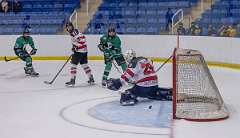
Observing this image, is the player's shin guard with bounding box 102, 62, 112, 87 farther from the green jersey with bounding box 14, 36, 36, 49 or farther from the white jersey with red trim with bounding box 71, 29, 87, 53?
the green jersey with bounding box 14, 36, 36, 49

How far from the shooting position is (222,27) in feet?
38.3

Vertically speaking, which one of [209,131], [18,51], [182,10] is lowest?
[209,131]

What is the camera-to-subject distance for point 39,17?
14.8 m

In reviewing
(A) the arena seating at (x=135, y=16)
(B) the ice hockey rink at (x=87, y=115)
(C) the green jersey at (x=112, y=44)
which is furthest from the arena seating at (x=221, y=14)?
(C) the green jersey at (x=112, y=44)

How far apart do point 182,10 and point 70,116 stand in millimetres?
7480

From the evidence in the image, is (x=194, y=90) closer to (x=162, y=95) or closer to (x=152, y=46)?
(x=162, y=95)

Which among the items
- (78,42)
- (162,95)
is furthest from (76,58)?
(162,95)

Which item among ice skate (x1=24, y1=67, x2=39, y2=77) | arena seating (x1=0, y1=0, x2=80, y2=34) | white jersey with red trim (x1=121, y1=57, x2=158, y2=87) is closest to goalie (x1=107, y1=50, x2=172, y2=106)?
white jersey with red trim (x1=121, y1=57, x2=158, y2=87)

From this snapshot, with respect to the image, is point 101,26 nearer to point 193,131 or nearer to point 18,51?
point 18,51

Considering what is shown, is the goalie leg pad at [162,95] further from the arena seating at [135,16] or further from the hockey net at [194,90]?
the arena seating at [135,16]

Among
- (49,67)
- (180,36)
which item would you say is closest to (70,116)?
(49,67)

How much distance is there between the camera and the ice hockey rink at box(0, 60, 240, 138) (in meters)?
5.30

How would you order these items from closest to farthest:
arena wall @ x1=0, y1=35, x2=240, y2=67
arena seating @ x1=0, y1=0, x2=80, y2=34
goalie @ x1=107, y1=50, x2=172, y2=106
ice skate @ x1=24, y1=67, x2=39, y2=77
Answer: goalie @ x1=107, y1=50, x2=172, y2=106
ice skate @ x1=24, y1=67, x2=39, y2=77
arena wall @ x1=0, y1=35, x2=240, y2=67
arena seating @ x1=0, y1=0, x2=80, y2=34

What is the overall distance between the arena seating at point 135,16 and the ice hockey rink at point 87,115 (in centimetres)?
421
